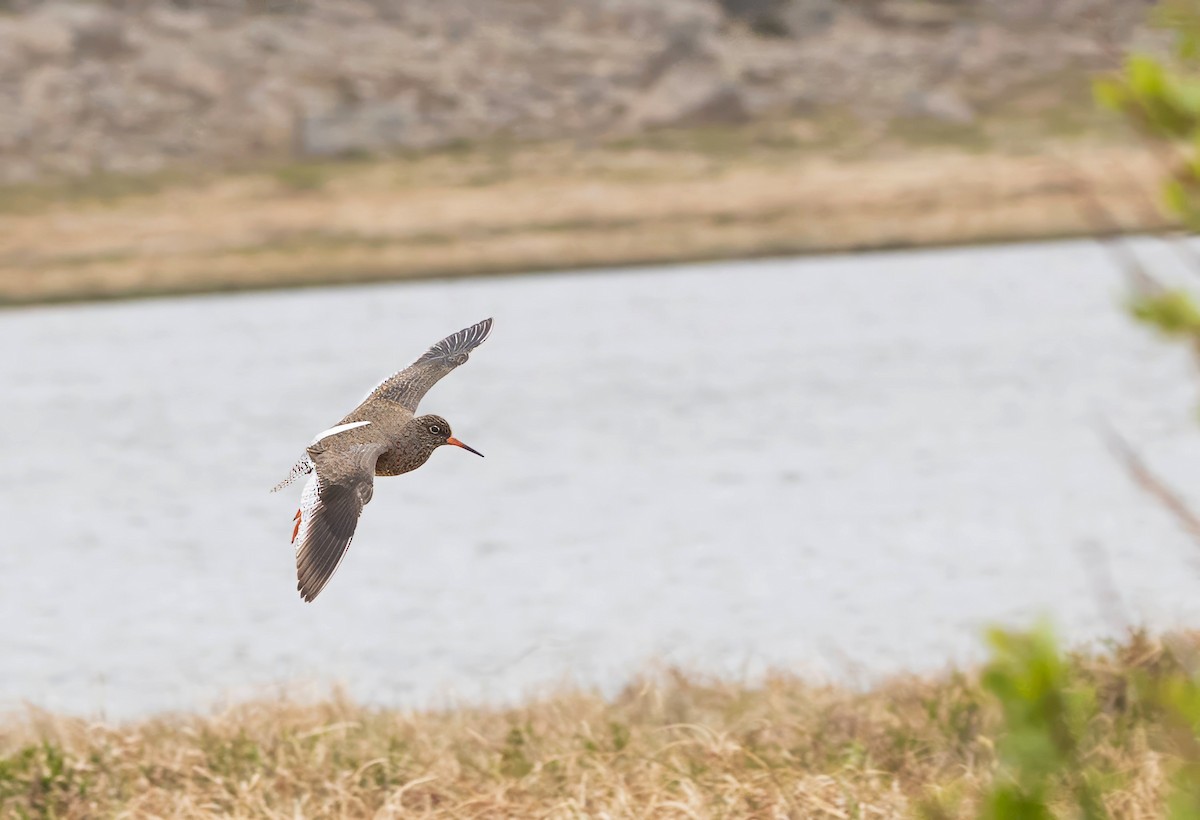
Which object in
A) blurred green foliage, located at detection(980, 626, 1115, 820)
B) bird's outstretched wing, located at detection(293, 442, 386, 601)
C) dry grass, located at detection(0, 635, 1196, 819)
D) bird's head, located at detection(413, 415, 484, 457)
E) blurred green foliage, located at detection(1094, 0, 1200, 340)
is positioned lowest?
dry grass, located at detection(0, 635, 1196, 819)

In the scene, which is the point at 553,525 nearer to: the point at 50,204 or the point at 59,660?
the point at 59,660

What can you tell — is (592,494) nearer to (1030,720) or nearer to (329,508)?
(329,508)

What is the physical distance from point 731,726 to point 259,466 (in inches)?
486

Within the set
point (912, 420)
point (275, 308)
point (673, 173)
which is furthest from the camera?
point (673, 173)

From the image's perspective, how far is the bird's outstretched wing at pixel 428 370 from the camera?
6.01m

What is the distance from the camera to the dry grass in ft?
21.1

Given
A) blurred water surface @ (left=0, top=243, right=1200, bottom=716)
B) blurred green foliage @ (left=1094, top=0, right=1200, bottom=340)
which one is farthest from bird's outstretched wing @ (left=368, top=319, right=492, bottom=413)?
blurred green foliage @ (left=1094, top=0, right=1200, bottom=340)

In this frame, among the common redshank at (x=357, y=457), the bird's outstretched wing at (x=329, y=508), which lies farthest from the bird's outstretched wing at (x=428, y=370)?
the bird's outstretched wing at (x=329, y=508)

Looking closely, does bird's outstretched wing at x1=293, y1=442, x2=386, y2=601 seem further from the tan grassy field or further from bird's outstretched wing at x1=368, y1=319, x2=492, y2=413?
the tan grassy field

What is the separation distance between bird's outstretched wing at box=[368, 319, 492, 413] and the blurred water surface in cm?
222

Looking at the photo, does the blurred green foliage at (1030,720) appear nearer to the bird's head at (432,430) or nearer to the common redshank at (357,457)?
the common redshank at (357,457)

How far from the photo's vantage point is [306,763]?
23.6ft

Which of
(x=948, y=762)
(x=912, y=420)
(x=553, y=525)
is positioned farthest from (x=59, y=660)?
(x=912, y=420)

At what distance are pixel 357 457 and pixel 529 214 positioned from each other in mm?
32228
